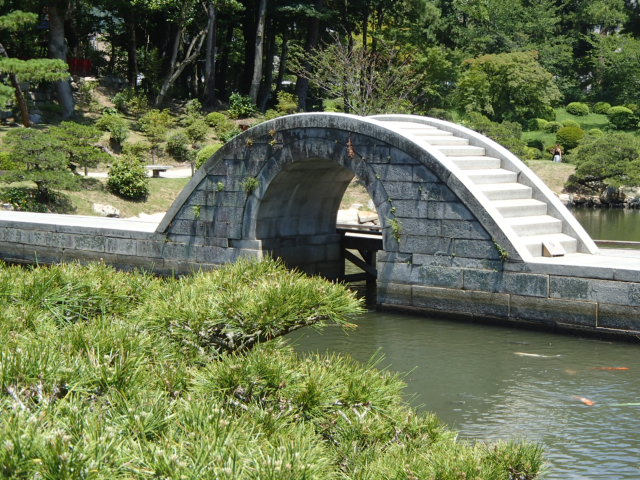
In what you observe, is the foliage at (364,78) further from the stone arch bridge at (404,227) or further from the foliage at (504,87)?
the stone arch bridge at (404,227)

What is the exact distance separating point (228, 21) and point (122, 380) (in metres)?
37.1

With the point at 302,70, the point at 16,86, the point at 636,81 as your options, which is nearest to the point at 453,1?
the point at 636,81

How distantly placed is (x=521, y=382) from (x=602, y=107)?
40.6 meters

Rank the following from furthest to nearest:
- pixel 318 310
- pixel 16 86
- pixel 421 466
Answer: pixel 16 86 → pixel 318 310 → pixel 421 466

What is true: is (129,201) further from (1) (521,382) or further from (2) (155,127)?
(1) (521,382)

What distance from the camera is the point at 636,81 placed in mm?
48469

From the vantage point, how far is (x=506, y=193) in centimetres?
1588

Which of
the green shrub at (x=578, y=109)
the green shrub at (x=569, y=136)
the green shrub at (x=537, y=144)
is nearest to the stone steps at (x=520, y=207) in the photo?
the green shrub at (x=569, y=136)

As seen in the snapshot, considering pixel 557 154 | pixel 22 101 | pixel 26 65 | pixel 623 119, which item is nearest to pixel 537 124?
pixel 623 119

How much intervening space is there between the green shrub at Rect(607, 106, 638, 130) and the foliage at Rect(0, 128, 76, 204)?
30.1m

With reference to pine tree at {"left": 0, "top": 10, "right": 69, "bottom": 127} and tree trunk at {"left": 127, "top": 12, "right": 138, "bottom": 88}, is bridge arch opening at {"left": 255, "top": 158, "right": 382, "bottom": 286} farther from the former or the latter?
tree trunk at {"left": 127, "top": 12, "right": 138, "bottom": 88}

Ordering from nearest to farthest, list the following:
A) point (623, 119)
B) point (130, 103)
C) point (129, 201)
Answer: point (129, 201) → point (130, 103) → point (623, 119)

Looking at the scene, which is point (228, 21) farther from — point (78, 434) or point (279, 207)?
point (78, 434)

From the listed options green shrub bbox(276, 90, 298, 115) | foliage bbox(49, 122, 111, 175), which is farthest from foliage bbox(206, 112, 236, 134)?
foliage bbox(49, 122, 111, 175)
